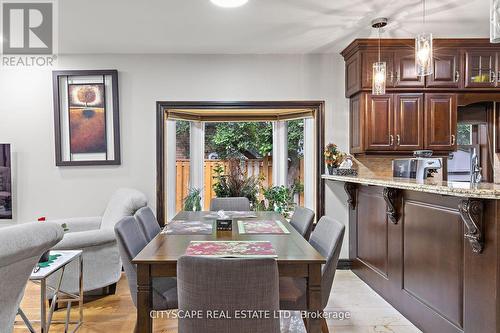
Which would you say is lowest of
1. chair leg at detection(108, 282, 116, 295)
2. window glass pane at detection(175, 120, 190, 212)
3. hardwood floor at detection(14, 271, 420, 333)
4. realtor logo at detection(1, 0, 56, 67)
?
hardwood floor at detection(14, 271, 420, 333)

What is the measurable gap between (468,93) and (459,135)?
72 cm

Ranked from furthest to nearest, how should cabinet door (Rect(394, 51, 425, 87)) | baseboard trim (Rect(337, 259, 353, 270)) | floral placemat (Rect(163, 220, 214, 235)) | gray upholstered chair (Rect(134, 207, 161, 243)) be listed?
1. baseboard trim (Rect(337, 259, 353, 270))
2. cabinet door (Rect(394, 51, 425, 87))
3. gray upholstered chair (Rect(134, 207, 161, 243))
4. floral placemat (Rect(163, 220, 214, 235))

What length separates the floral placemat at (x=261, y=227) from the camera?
2.18 m

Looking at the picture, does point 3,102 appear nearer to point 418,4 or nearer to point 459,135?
point 418,4

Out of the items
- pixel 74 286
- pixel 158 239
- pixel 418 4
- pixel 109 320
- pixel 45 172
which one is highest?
pixel 418 4

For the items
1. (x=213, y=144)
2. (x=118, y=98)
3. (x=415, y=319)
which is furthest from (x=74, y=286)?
(x=213, y=144)

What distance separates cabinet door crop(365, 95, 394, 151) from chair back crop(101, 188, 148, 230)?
2503 millimetres

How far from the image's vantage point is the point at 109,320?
2574mm

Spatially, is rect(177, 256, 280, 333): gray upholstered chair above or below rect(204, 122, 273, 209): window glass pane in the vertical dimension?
below

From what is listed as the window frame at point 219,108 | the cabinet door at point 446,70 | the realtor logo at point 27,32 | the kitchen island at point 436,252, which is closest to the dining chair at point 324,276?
the kitchen island at point 436,252

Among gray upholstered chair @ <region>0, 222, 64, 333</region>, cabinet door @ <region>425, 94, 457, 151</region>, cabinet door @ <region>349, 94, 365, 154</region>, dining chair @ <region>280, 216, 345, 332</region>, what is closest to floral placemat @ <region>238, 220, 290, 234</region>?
dining chair @ <region>280, 216, 345, 332</region>

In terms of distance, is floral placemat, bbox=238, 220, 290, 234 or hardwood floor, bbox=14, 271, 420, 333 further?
hardwood floor, bbox=14, 271, 420, 333

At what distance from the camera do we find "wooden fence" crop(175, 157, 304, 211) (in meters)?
5.02

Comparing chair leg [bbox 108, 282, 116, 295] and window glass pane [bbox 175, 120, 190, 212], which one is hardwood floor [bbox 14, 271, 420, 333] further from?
window glass pane [bbox 175, 120, 190, 212]
